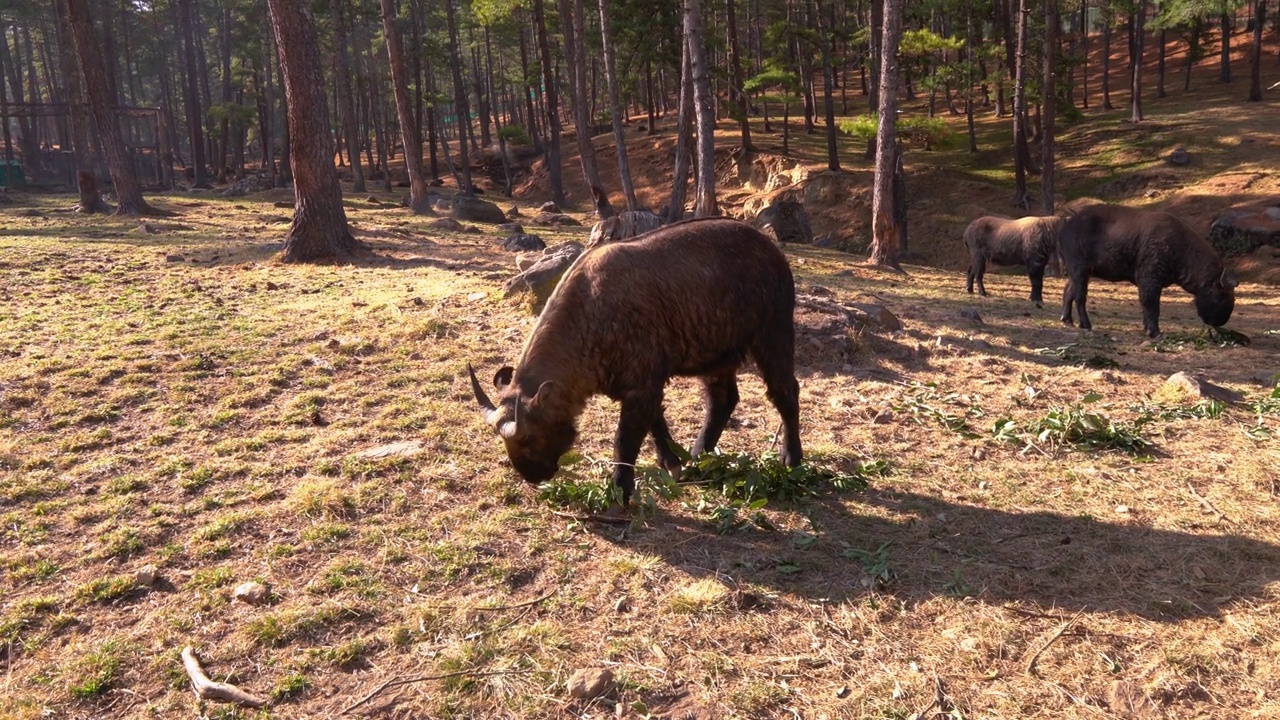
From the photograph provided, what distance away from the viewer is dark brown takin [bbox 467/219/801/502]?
235 inches

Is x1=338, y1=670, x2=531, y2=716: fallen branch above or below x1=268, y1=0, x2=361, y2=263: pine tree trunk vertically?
below

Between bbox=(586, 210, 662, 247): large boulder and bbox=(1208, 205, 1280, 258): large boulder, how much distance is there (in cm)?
1789

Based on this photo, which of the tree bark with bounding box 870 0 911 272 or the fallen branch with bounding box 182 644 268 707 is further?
the tree bark with bounding box 870 0 911 272

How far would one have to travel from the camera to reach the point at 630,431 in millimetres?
6082

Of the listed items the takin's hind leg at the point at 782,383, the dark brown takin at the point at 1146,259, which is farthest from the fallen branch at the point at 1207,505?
the dark brown takin at the point at 1146,259

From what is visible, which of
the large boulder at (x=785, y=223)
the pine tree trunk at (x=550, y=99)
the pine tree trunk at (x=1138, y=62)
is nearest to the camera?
the large boulder at (x=785, y=223)

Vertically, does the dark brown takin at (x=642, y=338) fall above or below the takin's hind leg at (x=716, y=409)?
above

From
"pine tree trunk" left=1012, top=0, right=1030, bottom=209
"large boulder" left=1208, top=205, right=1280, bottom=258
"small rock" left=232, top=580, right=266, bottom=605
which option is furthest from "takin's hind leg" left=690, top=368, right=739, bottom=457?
"pine tree trunk" left=1012, top=0, right=1030, bottom=209

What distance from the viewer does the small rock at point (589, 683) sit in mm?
4133

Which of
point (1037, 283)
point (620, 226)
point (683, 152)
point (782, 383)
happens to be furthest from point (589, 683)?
point (683, 152)

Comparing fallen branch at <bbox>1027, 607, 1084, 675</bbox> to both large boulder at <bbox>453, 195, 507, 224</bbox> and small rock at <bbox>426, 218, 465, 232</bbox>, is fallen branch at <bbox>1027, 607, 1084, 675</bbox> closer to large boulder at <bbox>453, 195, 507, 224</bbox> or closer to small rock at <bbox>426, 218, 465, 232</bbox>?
small rock at <bbox>426, 218, 465, 232</bbox>

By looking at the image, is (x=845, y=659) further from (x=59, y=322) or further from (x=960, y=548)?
(x=59, y=322)

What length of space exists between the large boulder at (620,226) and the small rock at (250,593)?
8.71 meters

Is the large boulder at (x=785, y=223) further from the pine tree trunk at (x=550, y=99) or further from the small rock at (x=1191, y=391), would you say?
the small rock at (x=1191, y=391)
